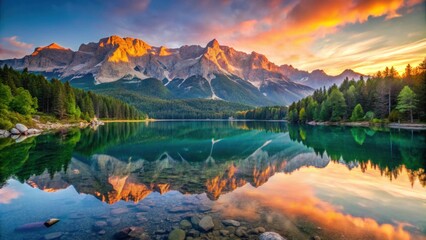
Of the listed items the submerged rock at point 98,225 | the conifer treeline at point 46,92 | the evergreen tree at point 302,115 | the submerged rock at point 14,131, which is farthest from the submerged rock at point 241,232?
the evergreen tree at point 302,115

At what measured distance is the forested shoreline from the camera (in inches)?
2499

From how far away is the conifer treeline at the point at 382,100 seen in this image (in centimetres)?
7138

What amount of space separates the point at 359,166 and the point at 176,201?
801 inches

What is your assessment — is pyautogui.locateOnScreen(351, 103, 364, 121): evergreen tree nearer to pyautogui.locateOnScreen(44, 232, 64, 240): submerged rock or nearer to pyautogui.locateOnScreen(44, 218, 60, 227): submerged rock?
pyautogui.locateOnScreen(44, 218, 60, 227): submerged rock

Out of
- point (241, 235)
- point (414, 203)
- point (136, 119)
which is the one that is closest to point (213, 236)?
point (241, 235)

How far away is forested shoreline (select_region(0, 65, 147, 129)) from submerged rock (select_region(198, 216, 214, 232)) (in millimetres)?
63026

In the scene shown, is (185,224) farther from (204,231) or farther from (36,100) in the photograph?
(36,100)

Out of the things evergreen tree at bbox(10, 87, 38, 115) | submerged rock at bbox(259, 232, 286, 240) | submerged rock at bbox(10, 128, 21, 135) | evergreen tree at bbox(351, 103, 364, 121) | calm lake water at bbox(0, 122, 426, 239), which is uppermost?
evergreen tree at bbox(10, 87, 38, 115)

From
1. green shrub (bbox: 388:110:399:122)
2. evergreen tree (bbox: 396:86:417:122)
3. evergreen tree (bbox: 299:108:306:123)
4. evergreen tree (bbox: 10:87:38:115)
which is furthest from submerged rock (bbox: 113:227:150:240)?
evergreen tree (bbox: 299:108:306:123)

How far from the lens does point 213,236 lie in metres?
10.5

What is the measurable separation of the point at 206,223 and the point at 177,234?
157 cm

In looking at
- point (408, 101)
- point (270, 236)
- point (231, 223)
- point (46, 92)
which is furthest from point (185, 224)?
point (46, 92)

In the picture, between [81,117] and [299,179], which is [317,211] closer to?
[299,179]

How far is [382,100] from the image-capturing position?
286 feet
